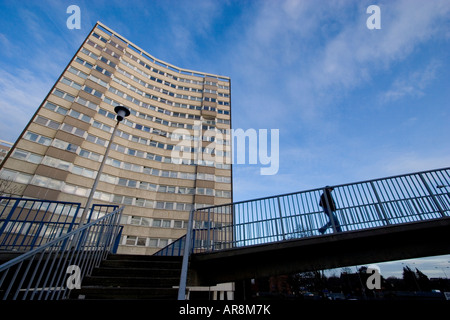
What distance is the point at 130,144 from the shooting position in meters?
30.5

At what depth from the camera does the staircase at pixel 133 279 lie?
3766 mm

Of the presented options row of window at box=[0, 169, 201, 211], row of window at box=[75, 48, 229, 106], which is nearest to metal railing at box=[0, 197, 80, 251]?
row of window at box=[0, 169, 201, 211]

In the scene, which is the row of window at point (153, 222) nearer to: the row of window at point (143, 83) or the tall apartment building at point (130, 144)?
the tall apartment building at point (130, 144)

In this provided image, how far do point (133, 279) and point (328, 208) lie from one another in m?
5.52

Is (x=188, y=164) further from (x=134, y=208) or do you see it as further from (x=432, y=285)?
(x=432, y=285)

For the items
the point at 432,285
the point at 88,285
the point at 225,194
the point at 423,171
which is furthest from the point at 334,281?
the point at 88,285

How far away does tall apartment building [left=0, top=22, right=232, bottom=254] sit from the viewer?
23.2m

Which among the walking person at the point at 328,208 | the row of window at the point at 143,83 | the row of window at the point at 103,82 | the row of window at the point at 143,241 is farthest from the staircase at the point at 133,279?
the row of window at the point at 143,83

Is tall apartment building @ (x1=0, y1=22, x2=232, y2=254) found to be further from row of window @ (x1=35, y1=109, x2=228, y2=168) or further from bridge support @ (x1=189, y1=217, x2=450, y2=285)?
bridge support @ (x1=189, y1=217, x2=450, y2=285)

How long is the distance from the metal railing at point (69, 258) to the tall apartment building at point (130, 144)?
69.6 ft

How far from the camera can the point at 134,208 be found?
26344 millimetres

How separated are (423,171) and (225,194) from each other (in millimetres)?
25149

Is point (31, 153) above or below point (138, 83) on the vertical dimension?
below

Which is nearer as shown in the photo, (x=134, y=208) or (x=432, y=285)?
(x=134, y=208)
